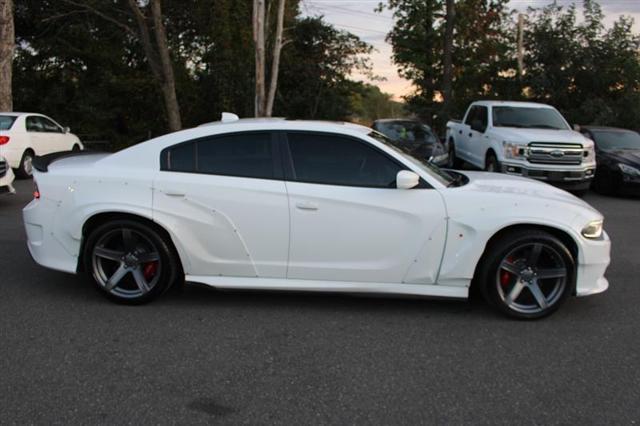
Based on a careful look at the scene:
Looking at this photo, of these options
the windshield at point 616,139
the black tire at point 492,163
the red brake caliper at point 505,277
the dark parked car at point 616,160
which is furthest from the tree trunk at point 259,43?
the red brake caliper at point 505,277

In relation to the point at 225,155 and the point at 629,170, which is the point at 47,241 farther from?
the point at 629,170

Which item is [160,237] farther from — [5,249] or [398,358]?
[5,249]

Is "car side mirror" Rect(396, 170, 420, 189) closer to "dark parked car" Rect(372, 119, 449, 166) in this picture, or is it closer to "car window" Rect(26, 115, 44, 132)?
"dark parked car" Rect(372, 119, 449, 166)

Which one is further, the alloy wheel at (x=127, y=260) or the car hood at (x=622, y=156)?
the car hood at (x=622, y=156)

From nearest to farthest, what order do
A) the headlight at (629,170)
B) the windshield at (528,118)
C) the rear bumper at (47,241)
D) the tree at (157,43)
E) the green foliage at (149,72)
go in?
1. the rear bumper at (47,241)
2. the headlight at (629,170)
3. the windshield at (528,118)
4. the tree at (157,43)
5. the green foliage at (149,72)

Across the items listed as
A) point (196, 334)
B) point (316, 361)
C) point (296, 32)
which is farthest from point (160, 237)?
point (296, 32)

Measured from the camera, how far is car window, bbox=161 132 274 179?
462 centimetres

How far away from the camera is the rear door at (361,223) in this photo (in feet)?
14.5

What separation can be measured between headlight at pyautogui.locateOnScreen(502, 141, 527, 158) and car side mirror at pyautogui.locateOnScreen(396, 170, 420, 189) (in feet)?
25.1

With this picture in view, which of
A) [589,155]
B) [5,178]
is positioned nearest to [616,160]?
[589,155]

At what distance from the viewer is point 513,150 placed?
1139 cm

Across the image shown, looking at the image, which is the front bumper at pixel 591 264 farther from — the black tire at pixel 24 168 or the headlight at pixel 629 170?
the black tire at pixel 24 168

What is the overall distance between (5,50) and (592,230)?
1806 cm

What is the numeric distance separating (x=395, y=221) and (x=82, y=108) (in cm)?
2150
